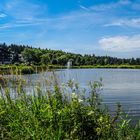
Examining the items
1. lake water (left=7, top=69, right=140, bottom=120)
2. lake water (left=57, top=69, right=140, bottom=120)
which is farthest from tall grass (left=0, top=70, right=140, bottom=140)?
lake water (left=57, top=69, right=140, bottom=120)

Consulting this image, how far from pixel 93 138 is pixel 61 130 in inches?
32.1

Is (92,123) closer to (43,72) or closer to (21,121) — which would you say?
(21,121)

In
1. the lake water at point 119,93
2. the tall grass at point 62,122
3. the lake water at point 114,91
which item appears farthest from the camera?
the lake water at point 119,93

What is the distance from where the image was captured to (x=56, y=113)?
10.5m

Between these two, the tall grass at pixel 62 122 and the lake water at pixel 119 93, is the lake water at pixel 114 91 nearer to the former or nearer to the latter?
the lake water at pixel 119 93

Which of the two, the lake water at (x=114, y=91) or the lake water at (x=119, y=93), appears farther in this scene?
the lake water at (x=119, y=93)

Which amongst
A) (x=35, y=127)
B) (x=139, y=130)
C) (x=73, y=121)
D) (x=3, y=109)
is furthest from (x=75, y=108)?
(x=3, y=109)

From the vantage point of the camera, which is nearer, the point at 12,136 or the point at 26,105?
the point at 12,136

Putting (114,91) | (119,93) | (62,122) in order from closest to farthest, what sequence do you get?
(62,122) < (119,93) < (114,91)

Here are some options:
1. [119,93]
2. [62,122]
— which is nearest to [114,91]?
[119,93]

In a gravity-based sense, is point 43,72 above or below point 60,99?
above

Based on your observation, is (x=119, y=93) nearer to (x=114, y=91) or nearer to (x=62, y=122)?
(x=114, y=91)

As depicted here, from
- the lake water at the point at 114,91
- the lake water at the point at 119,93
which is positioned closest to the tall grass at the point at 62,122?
the lake water at the point at 114,91

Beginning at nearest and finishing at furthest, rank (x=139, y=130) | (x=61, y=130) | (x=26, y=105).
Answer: (x=61, y=130), (x=139, y=130), (x=26, y=105)
